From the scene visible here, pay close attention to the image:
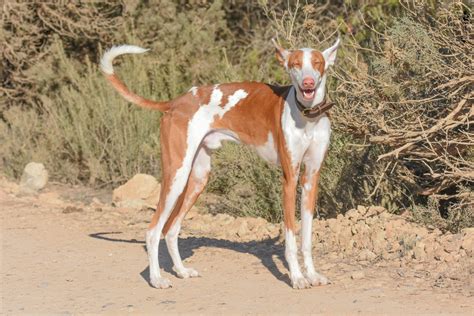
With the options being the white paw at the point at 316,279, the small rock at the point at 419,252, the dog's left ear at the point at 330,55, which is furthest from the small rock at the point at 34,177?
the small rock at the point at 419,252

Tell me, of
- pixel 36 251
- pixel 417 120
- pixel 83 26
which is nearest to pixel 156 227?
pixel 36 251

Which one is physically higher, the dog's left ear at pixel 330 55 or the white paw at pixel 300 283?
the dog's left ear at pixel 330 55

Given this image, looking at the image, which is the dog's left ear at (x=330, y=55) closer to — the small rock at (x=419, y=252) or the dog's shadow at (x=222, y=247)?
the small rock at (x=419, y=252)

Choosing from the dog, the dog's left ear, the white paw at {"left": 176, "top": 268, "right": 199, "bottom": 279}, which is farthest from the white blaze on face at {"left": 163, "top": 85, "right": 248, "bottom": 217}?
the dog's left ear

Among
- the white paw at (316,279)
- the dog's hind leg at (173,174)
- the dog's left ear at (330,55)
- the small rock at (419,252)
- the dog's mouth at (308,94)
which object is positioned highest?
the dog's left ear at (330,55)

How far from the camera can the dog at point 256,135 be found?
24.5 ft

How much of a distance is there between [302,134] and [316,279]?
1156 millimetres

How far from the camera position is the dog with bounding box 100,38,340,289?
294 inches

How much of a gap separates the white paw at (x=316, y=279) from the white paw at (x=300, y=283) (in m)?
0.07

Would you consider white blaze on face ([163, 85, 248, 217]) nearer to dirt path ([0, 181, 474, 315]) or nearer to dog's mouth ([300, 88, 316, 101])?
dirt path ([0, 181, 474, 315])

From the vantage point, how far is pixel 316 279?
748 cm

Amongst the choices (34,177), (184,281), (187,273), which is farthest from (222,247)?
(34,177)

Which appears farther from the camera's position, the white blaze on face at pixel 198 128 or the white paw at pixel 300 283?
the white blaze on face at pixel 198 128

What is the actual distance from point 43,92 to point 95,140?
1.53m
